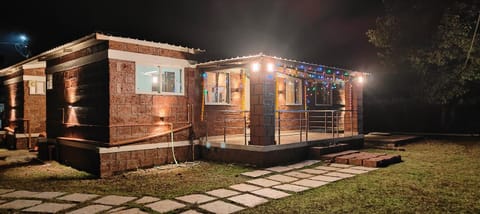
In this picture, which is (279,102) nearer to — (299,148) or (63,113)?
(299,148)

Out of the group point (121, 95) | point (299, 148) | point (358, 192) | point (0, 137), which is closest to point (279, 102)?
point (299, 148)

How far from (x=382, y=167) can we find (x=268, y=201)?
408 cm

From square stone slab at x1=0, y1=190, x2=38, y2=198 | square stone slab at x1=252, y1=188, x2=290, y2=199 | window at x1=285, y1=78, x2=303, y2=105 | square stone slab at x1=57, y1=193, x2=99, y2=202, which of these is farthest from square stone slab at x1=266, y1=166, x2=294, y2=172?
window at x1=285, y1=78, x2=303, y2=105

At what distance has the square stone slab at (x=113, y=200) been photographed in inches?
207

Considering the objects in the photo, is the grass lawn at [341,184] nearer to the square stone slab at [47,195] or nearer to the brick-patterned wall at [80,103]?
the square stone slab at [47,195]

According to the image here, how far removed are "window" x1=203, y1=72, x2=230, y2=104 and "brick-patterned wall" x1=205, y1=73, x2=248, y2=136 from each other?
0.55 ft

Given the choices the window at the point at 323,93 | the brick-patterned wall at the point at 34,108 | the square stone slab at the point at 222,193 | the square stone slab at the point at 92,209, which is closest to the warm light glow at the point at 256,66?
the square stone slab at the point at 222,193

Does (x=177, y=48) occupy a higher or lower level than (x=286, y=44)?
lower

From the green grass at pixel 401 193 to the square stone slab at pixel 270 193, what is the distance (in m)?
0.21

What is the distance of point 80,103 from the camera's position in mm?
9070

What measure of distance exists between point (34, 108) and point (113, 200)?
34.5 ft

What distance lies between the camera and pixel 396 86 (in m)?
18.6

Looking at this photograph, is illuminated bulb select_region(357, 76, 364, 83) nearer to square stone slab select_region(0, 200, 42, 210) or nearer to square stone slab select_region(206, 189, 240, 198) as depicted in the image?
square stone slab select_region(206, 189, 240, 198)

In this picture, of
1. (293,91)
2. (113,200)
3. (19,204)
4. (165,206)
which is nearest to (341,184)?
(165,206)
